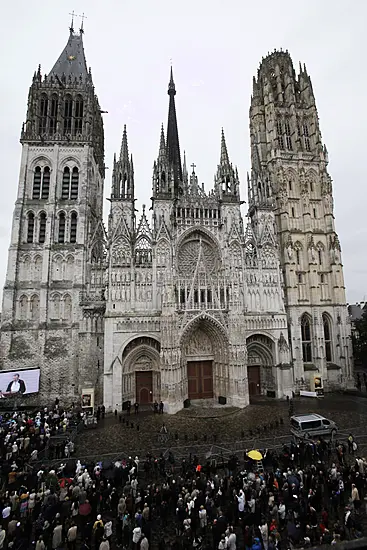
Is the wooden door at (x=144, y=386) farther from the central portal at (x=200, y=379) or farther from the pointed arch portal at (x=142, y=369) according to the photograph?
the central portal at (x=200, y=379)

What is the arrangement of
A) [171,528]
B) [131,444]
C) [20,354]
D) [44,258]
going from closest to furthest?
[171,528]
[131,444]
[20,354]
[44,258]

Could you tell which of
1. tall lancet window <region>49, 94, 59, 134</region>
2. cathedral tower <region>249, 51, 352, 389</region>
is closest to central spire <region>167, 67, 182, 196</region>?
cathedral tower <region>249, 51, 352, 389</region>

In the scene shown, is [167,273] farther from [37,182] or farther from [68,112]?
[68,112]

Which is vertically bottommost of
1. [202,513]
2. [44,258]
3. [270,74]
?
[202,513]

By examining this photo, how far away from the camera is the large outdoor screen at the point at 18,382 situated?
28.7 meters

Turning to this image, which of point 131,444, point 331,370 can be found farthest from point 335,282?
point 131,444

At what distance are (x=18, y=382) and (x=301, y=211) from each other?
36811 millimetres

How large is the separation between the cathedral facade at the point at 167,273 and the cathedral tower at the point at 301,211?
18 centimetres

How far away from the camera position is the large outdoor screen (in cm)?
2867

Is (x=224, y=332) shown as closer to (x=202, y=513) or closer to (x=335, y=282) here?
(x=335, y=282)

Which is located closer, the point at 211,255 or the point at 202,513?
the point at 202,513

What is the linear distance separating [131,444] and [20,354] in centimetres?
1699

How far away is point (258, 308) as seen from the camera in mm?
34281

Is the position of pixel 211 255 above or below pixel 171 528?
above
